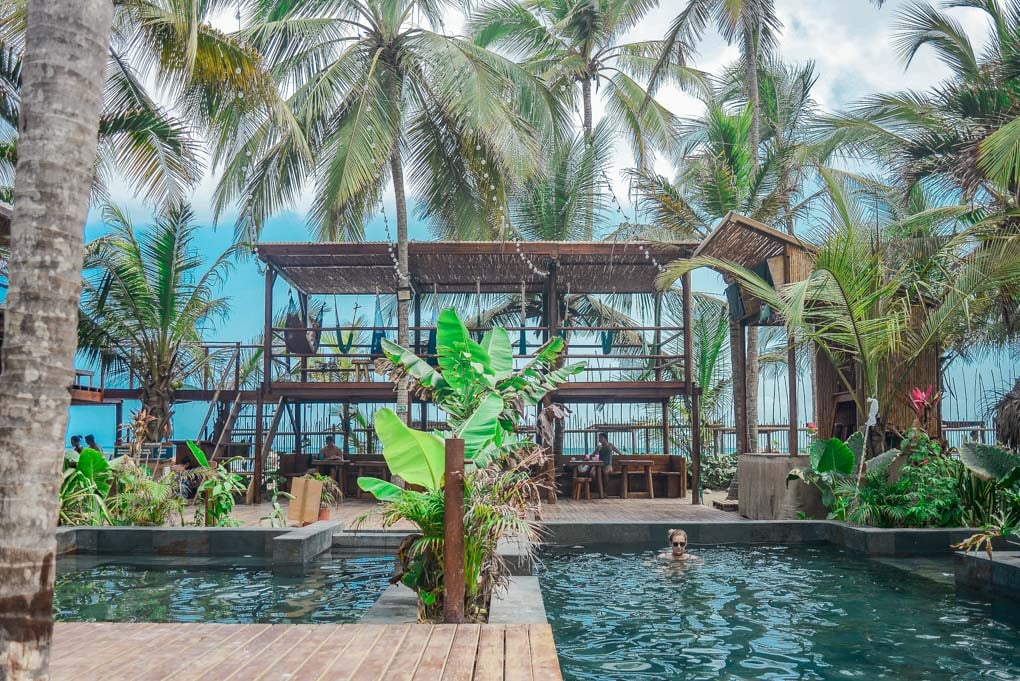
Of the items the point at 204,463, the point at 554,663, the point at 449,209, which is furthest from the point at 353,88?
the point at 554,663

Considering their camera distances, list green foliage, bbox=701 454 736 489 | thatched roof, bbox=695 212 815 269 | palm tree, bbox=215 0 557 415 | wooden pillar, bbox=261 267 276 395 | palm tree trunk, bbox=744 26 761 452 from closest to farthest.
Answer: thatched roof, bbox=695 212 815 269, palm tree, bbox=215 0 557 415, wooden pillar, bbox=261 267 276 395, palm tree trunk, bbox=744 26 761 452, green foliage, bbox=701 454 736 489

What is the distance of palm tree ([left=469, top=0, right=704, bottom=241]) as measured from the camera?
2047cm

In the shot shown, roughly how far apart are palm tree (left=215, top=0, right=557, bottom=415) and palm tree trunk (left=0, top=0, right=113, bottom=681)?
31.5 feet

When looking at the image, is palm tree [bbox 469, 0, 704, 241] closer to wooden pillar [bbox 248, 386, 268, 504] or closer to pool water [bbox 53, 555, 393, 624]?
wooden pillar [bbox 248, 386, 268, 504]

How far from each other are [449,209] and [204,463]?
6.76 m

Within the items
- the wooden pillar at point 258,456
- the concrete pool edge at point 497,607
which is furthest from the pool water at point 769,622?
the wooden pillar at point 258,456

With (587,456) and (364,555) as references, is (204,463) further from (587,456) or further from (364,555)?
(587,456)

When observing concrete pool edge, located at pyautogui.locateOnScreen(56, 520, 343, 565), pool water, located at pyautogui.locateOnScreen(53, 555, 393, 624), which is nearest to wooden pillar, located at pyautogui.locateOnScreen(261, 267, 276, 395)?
concrete pool edge, located at pyautogui.locateOnScreen(56, 520, 343, 565)

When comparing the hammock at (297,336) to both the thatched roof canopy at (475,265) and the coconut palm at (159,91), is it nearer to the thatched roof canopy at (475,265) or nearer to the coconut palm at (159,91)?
the thatched roof canopy at (475,265)

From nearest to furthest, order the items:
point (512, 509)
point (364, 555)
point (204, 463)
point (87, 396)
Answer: point (512, 509) < point (364, 555) < point (204, 463) < point (87, 396)

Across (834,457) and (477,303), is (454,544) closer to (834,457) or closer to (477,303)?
(834,457)

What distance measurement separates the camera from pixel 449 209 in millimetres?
15477

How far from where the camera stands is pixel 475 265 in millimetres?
16094

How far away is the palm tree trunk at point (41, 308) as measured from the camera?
2939mm
